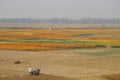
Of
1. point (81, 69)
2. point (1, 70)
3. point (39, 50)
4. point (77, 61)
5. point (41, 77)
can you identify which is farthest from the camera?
point (39, 50)

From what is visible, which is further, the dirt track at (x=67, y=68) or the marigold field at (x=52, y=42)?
the marigold field at (x=52, y=42)

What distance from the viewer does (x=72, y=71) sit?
21.9 m

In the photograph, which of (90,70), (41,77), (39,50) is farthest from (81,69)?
(39,50)

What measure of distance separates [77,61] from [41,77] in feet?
30.4

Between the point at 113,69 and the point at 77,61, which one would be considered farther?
the point at 77,61

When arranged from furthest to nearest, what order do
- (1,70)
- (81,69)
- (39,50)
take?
(39,50)
(81,69)
(1,70)

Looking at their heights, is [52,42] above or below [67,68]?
below

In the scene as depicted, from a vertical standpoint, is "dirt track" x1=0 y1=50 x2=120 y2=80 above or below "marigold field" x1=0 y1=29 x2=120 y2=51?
above

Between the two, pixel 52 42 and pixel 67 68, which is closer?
pixel 67 68

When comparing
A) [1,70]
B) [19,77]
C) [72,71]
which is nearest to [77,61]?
[72,71]

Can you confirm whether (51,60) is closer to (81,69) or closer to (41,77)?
(81,69)

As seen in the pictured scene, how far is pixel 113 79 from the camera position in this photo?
19.3 metres

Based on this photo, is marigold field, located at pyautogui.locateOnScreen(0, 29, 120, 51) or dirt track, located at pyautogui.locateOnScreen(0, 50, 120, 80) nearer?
dirt track, located at pyautogui.locateOnScreen(0, 50, 120, 80)

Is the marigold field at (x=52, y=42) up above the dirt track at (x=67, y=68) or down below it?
below
